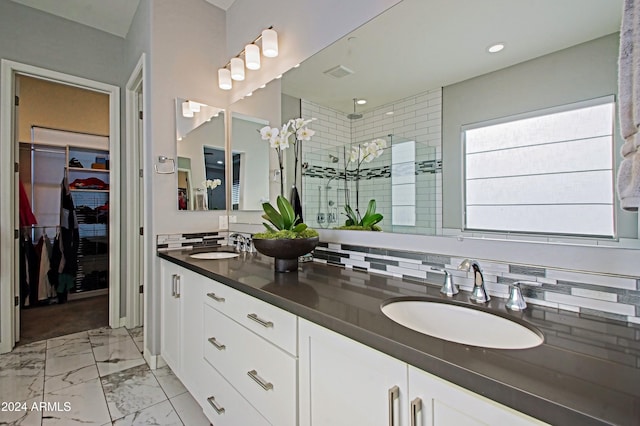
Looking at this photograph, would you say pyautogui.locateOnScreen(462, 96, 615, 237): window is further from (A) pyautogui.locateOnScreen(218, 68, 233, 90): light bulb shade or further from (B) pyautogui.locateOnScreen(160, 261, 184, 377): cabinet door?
(A) pyautogui.locateOnScreen(218, 68, 233, 90): light bulb shade

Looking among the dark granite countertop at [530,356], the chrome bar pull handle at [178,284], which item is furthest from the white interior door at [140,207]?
the dark granite countertop at [530,356]

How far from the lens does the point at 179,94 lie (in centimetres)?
242

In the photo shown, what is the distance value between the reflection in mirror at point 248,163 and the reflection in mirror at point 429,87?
1.60 feet

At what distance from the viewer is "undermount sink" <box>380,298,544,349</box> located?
0.84 meters

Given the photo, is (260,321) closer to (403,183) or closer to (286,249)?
(286,249)

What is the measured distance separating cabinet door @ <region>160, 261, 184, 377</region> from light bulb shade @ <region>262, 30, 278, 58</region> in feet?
4.99

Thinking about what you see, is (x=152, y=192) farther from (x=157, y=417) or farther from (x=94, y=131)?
(x=94, y=131)

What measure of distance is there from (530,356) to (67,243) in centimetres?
489

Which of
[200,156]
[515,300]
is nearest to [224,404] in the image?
[515,300]

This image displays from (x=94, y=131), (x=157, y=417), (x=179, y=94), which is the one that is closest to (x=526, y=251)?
(x=157, y=417)

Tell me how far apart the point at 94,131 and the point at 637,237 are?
213 inches

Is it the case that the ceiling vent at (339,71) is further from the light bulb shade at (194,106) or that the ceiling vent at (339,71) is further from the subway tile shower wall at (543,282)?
the light bulb shade at (194,106)

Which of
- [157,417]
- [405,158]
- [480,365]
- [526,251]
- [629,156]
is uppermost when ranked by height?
[405,158]

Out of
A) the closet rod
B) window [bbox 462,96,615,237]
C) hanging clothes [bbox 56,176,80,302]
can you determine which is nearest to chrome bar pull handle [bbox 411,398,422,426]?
window [bbox 462,96,615,237]
